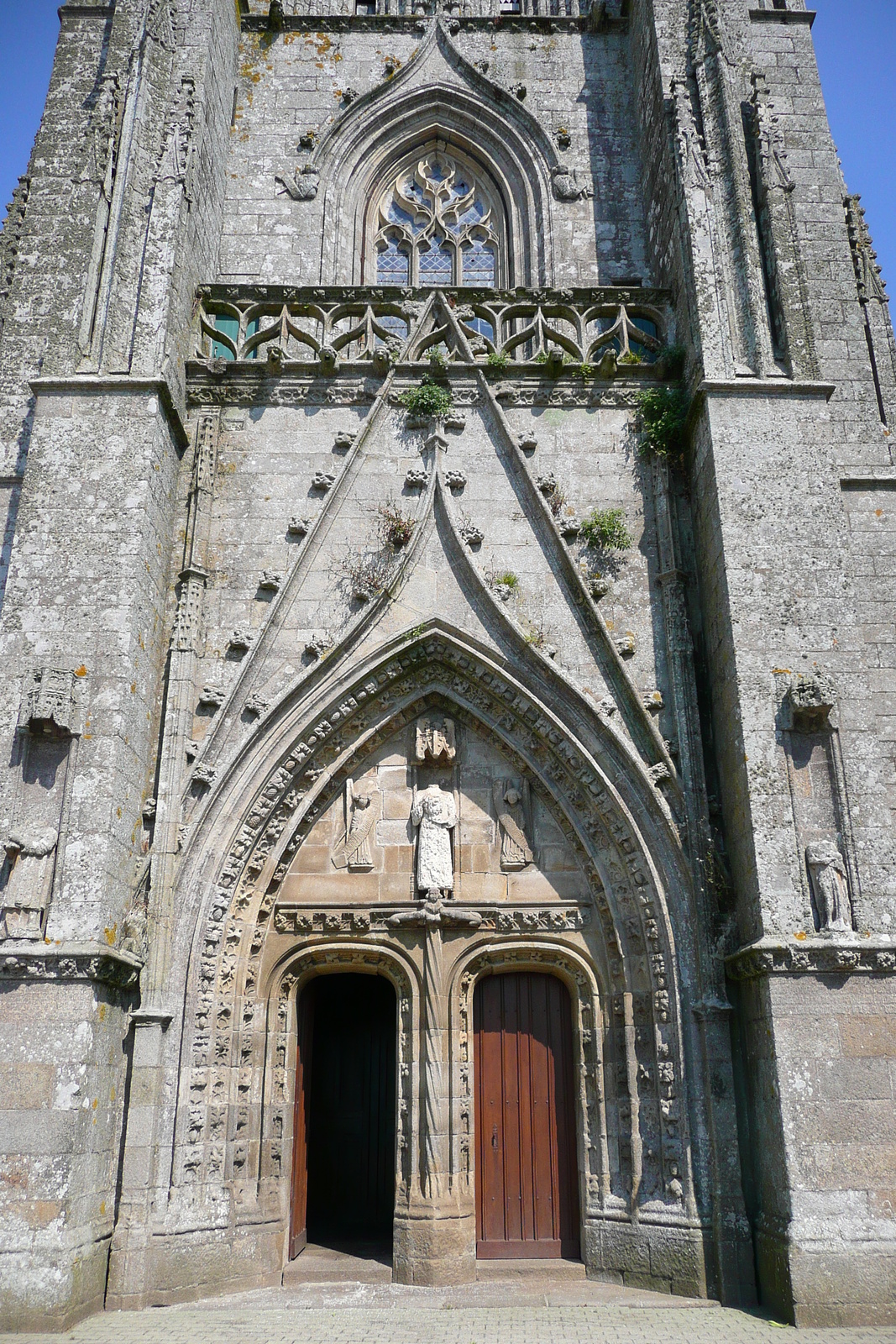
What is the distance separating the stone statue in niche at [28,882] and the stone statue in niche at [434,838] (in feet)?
8.69

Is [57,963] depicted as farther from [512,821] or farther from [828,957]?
[828,957]

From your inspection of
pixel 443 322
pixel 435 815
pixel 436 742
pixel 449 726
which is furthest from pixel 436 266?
pixel 435 815

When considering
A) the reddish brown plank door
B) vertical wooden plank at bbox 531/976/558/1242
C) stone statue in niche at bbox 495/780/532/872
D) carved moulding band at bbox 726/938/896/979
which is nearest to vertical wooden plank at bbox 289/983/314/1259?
the reddish brown plank door

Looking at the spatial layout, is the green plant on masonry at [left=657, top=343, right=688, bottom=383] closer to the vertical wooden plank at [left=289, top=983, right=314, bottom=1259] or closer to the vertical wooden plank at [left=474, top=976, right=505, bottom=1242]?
the vertical wooden plank at [left=474, top=976, right=505, bottom=1242]

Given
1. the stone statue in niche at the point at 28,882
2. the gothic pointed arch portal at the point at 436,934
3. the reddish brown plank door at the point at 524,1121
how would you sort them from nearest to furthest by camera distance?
the stone statue in niche at the point at 28,882 < the gothic pointed arch portal at the point at 436,934 < the reddish brown plank door at the point at 524,1121

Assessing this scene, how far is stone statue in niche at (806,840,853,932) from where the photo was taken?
6.47 m

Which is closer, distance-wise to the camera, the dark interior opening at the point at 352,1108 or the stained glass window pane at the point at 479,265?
the dark interior opening at the point at 352,1108

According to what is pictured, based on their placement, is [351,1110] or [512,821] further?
[351,1110]

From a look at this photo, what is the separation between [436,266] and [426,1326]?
31.5 ft

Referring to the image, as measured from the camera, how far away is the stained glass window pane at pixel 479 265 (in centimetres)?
1105

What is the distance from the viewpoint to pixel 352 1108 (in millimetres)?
8961

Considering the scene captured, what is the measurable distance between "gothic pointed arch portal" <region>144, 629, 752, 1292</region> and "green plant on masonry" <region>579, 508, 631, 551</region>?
1.31 meters

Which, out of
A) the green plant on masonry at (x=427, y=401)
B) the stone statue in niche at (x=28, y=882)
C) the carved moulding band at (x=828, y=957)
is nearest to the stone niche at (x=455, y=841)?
the carved moulding band at (x=828, y=957)

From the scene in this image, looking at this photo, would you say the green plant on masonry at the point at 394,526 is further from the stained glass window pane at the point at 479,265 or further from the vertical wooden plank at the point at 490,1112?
the stained glass window pane at the point at 479,265
